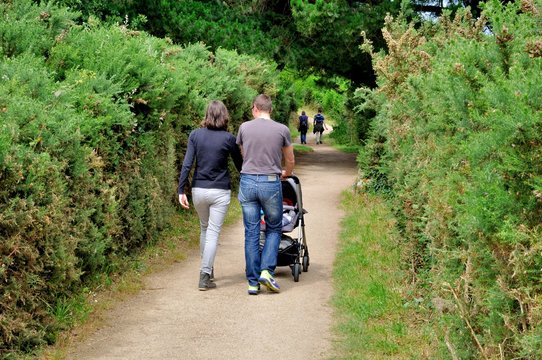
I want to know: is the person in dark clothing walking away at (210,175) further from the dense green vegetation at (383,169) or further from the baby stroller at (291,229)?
the dense green vegetation at (383,169)

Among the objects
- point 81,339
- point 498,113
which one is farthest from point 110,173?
point 498,113

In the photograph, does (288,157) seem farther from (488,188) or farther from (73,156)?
(488,188)

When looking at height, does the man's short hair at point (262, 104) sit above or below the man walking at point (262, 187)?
above

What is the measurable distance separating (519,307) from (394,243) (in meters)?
5.67

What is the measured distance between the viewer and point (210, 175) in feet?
28.9

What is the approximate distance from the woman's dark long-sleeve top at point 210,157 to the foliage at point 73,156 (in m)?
0.81

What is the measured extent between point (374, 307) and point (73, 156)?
3.28 metres

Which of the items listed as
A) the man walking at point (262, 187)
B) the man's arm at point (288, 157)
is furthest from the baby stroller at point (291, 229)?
the man walking at point (262, 187)

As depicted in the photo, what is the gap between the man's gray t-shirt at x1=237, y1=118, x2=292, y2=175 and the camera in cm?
866

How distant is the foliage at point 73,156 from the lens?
6.23 m

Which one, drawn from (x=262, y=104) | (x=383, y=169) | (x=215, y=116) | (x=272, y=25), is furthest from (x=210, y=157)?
(x=272, y=25)

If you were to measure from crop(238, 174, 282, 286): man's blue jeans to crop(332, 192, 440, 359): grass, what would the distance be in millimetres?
889

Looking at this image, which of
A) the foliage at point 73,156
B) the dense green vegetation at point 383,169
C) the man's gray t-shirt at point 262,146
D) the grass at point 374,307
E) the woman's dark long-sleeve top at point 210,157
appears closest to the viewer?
the dense green vegetation at point 383,169

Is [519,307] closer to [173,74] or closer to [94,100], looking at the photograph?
[94,100]
